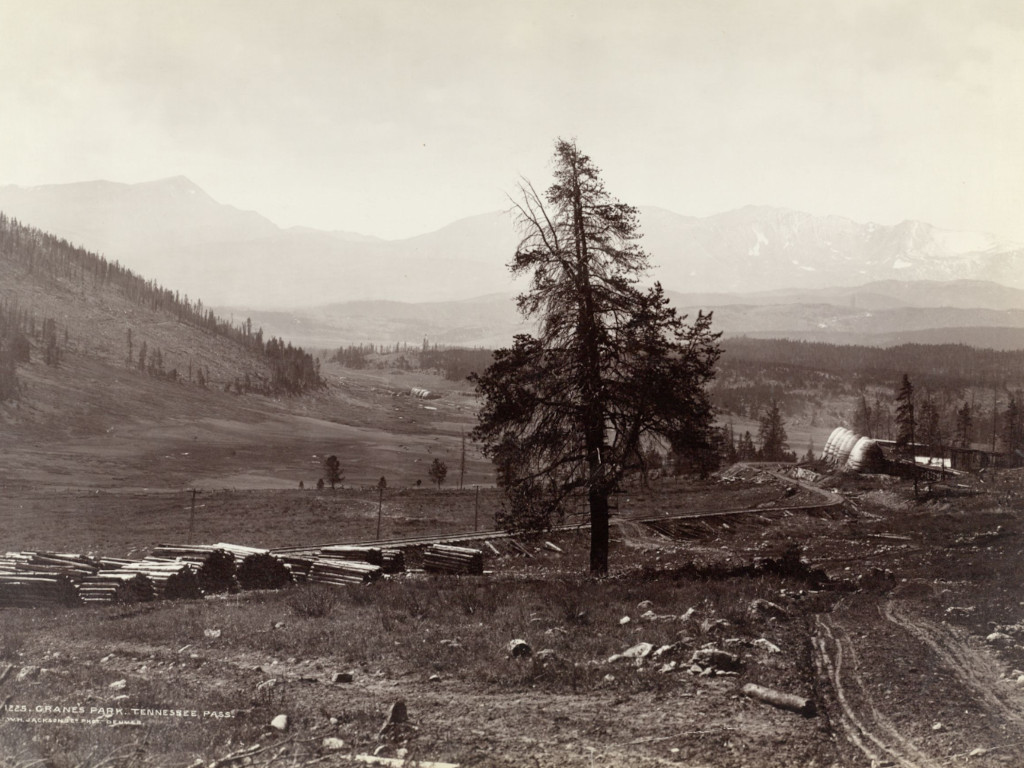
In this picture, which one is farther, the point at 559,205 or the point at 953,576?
the point at 559,205

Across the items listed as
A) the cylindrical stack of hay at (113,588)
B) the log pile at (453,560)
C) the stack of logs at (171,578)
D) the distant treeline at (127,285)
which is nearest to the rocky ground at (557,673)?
the cylindrical stack of hay at (113,588)

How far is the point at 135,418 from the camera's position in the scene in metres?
106

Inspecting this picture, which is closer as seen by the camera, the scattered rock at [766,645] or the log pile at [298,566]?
the scattered rock at [766,645]

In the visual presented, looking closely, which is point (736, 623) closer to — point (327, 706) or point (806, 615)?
point (806, 615)

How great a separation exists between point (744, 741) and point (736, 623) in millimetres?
4554

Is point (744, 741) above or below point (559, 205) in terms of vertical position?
below

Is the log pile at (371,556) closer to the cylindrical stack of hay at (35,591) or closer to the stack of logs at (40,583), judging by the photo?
the stack of logs at (40,583)

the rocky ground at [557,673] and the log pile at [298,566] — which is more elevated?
the rocky ground at [557,673]


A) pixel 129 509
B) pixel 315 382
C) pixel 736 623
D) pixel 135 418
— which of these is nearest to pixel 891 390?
pixel 315 382

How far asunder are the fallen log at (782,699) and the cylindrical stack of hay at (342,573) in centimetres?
1476

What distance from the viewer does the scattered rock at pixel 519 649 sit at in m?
11.9

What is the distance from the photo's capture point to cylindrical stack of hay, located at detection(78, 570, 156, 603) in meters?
20.0

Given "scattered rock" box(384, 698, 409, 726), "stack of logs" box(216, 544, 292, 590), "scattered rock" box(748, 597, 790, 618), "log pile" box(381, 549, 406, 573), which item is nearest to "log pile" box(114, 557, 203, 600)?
"stack of logs" box(216, 544, 292, 590)

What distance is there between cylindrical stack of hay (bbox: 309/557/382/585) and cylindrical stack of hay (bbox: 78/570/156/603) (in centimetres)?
500
